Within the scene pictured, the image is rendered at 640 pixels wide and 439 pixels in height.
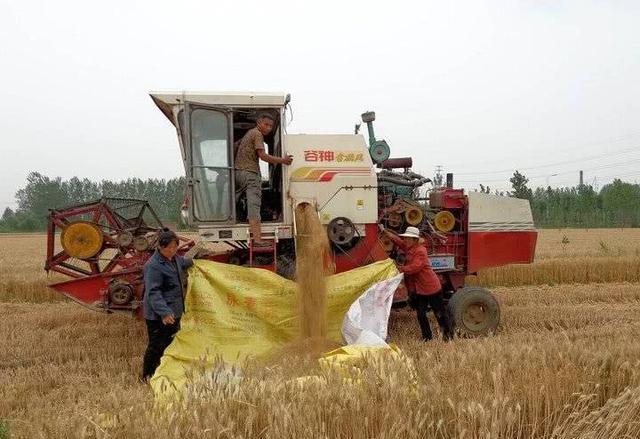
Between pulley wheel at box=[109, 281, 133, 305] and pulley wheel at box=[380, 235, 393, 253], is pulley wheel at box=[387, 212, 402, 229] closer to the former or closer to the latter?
pulley wheel at box=[380, 235, 393, 253]

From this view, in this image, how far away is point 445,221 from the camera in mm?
8023

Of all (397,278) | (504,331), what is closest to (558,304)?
(504,331)

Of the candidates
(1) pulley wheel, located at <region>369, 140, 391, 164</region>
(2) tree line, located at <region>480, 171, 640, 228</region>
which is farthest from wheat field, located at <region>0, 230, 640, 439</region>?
(2) tree line, located at <region>480, 171, 640, 228</region>

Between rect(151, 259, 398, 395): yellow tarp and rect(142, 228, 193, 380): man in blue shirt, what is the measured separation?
201 millimetres

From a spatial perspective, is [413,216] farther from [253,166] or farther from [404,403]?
[404,403]

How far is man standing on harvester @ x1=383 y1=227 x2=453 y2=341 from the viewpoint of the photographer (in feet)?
22.6

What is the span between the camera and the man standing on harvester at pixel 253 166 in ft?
22.8

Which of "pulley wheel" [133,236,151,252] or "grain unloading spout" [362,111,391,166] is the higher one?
"grain unloading spout" [362,111,391,166]

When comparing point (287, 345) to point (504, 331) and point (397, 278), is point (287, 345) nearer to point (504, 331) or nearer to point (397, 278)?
point (397, 278)

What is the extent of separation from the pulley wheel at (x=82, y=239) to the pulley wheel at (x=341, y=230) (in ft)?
9.76

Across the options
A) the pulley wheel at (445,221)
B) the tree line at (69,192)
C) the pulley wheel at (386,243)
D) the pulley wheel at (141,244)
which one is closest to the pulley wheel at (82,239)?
the pulley wheel at (141,244)

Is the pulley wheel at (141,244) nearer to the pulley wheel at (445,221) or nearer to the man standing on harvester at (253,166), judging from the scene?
the man standing on harvester at (253,166)

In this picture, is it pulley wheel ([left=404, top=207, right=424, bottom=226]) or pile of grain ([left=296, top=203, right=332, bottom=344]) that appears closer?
pile of grain ([left=296, top=203, right=332, bottom=344])

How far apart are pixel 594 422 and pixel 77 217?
679 centimetres
